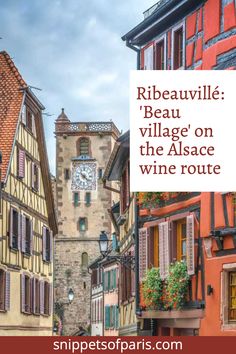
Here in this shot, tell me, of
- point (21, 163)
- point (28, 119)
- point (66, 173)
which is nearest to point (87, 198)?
point (66, 173)

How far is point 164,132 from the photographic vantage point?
1333cm

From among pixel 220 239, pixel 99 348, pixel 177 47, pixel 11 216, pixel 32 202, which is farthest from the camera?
pixel 32 202

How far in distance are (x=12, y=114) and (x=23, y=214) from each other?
3.28 m

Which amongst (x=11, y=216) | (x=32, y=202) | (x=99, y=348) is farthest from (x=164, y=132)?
(x=32, y=202)

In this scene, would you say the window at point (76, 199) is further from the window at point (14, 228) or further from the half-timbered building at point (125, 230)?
the half-timbered building at point (125, 230)

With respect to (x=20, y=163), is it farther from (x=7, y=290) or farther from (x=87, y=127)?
(x=87, y=127)

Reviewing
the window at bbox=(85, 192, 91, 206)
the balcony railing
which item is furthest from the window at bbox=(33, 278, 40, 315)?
the balcony railing

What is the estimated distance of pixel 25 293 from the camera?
33.6 metres

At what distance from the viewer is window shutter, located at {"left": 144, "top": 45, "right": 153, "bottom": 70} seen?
2306cm

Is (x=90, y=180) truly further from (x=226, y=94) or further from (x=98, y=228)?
(x=226, y=94)

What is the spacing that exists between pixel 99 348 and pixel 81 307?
2674 inches

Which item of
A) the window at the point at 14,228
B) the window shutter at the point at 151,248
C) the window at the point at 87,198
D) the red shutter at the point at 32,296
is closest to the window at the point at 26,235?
the window at the point at 14,228

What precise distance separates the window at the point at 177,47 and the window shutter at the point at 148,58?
1.28m

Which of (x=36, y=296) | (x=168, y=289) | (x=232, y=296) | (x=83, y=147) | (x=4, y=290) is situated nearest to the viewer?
(x=232, y=296)
